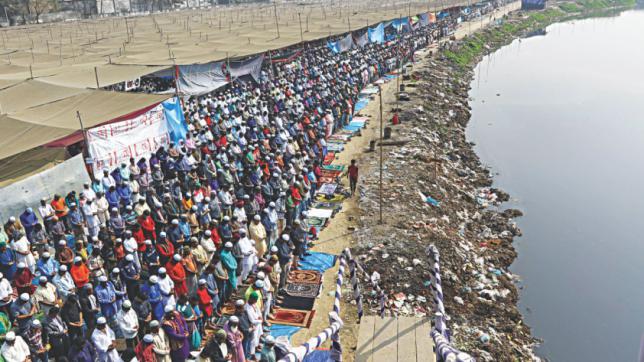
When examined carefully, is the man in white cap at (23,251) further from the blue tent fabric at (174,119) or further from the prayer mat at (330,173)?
the prayer mat at (330,173)

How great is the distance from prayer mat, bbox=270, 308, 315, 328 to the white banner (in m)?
5.91

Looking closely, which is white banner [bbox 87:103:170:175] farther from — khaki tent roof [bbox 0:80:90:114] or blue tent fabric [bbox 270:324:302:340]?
blue tent fabric [bbox 270:324:302:340]

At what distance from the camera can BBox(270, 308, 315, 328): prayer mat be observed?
8.65m

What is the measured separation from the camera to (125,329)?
7176mm

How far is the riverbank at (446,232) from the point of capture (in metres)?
9.54

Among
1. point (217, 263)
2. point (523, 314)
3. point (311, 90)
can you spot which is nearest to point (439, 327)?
point (217, 263)

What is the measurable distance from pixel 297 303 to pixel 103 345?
3.42 metres

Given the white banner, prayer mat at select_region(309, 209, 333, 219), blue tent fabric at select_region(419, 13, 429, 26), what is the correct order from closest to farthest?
the white banner, prayer mat at select_region(309, 209, 333, 219), blue tent fabric at select_region(419, 13, 429, 26)

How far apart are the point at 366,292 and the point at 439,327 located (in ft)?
9.04

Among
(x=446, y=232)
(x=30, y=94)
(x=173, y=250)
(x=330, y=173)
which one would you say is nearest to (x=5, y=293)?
(x=173, y=250)

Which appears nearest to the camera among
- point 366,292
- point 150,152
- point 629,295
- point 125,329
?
point 125,329

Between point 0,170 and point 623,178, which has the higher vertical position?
point 0,170

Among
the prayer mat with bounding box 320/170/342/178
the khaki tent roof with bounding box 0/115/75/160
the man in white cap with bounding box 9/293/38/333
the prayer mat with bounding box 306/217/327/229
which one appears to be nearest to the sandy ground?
the prayer mat with bounding box 306/217/327/229

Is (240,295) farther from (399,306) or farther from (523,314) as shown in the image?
(523,314)
